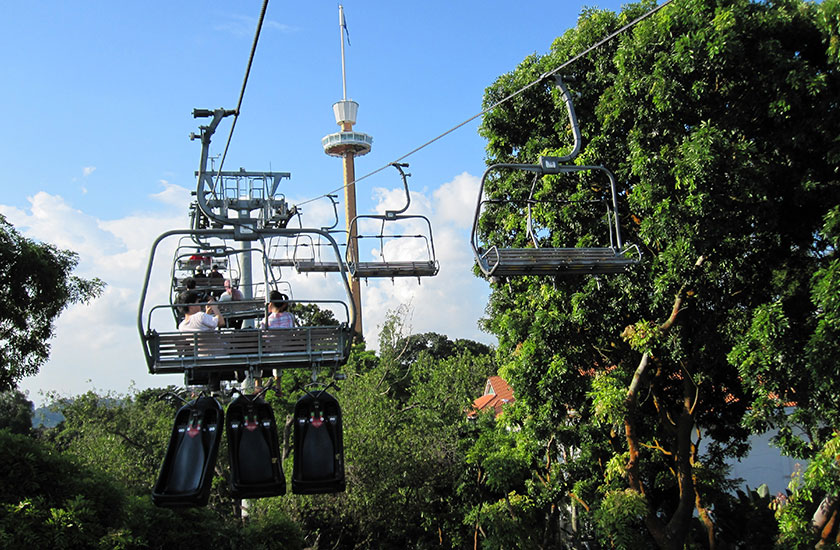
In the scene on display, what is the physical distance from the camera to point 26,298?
544 inches

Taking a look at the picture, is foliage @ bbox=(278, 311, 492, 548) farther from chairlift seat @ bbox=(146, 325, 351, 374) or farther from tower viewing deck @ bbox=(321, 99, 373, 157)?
tower viewing deck @ bbox=(321, 99, 373, 157)

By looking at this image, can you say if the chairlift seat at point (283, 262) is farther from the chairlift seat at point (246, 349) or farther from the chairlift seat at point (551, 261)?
the chairlift seat at point (551, 261)

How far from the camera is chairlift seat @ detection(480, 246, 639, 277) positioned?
6.88 metres

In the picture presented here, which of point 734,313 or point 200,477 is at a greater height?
point 734,313

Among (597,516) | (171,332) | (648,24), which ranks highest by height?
(648,24)

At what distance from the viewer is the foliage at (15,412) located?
34.9 meters

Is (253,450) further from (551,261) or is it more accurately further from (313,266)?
(313,266)

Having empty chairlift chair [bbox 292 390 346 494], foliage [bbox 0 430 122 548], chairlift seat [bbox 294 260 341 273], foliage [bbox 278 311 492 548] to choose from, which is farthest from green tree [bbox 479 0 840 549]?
foliage [bbox 0 430 122 548]

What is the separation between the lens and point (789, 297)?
969 centimetres

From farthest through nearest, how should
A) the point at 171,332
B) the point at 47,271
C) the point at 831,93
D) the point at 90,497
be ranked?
the point at 47,271 < the point at 90,497 < the point at 831,93 < the point at 171,332

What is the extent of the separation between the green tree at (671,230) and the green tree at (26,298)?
→ 786cm

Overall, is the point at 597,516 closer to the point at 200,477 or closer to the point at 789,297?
the point at 789,297

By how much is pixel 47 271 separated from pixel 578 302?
9364 mm

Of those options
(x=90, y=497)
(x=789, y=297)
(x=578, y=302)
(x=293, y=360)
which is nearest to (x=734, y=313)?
(x=789, y=297)
